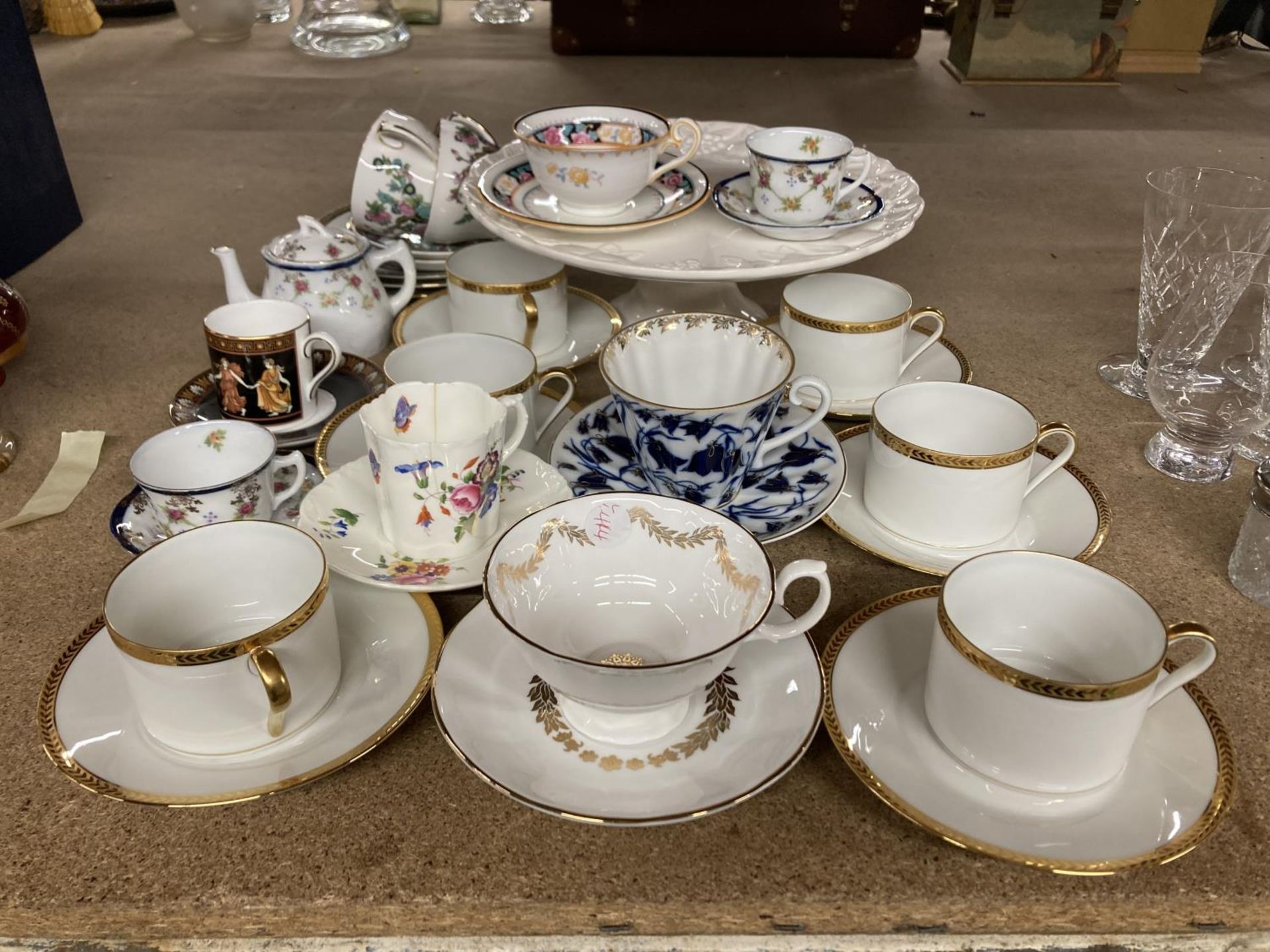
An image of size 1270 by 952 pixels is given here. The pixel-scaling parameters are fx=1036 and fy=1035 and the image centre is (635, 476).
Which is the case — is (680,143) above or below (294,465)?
above

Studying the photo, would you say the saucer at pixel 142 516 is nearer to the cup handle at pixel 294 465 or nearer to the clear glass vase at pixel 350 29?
the cup handle at pixel 294 465

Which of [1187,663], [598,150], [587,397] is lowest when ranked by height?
[587,397]

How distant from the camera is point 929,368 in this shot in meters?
0.93

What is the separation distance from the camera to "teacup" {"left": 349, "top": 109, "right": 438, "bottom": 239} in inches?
41.4

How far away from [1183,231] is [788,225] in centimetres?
34

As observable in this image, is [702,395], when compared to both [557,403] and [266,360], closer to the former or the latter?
[557,403]

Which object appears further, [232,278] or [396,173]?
[396,173]

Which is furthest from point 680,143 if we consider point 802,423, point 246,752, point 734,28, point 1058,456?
point 734,28

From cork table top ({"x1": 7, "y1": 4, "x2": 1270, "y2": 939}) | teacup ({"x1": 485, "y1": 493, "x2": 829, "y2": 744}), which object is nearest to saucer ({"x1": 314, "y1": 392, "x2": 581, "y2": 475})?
cork table top ({"x1": 7, "y1": 4, "x2": 1270, "y2": 939})

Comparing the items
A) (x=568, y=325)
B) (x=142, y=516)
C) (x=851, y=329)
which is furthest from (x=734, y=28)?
(x=142, y=516)

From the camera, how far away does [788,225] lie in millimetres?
902

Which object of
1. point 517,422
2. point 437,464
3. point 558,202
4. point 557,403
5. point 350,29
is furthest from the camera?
point 350,29

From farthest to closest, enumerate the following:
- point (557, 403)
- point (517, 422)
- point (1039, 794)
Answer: point (557, 403)
point (517, 422)
point (1039, 794)

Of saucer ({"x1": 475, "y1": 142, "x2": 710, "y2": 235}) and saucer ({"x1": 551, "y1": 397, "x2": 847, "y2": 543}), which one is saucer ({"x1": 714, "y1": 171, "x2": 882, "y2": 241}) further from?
saucer ({"x1": 551, "y1": 397, "x2": 847, "y2": 543})
